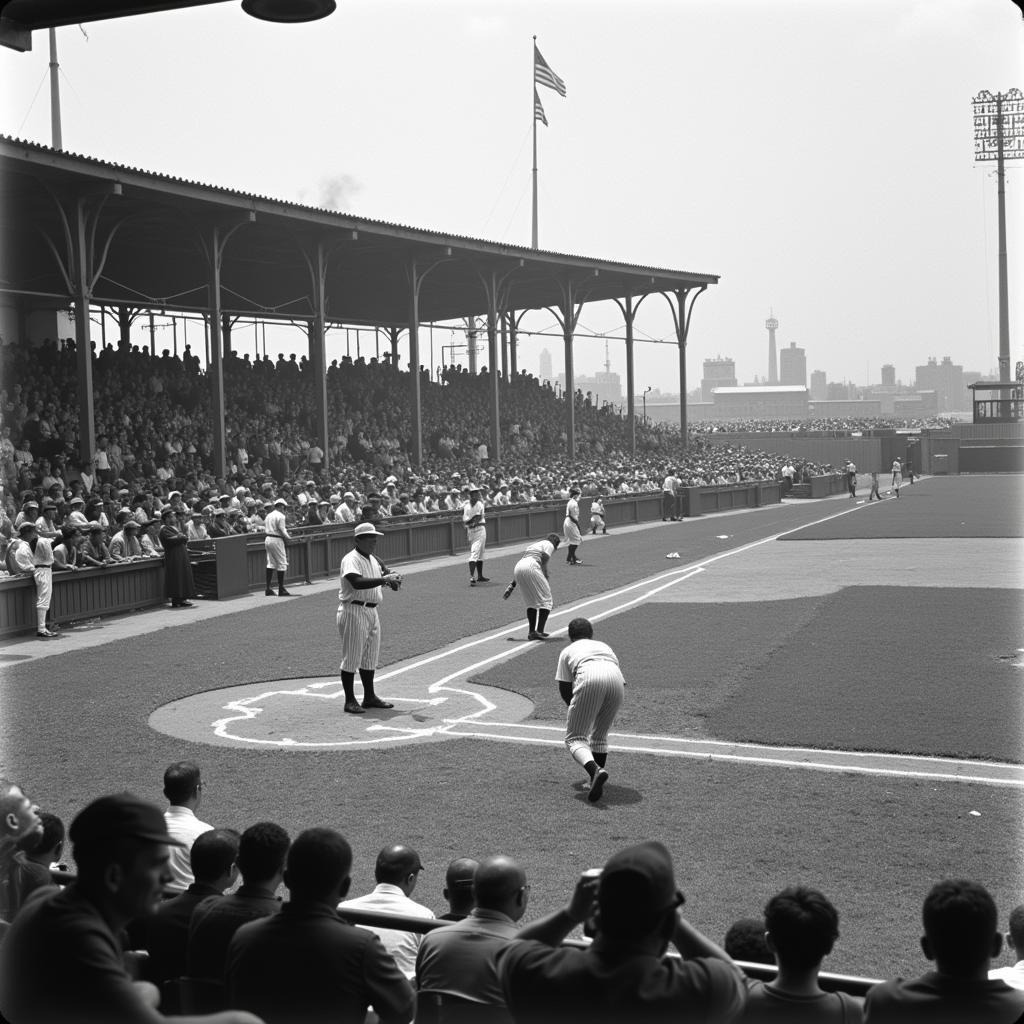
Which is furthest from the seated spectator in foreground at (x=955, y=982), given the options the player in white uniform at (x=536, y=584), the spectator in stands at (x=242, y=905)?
the player in white uniform at (x=536, y=584)

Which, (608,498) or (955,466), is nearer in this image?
(608,498)

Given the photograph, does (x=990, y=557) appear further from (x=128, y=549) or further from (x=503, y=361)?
(x=503, y=361)

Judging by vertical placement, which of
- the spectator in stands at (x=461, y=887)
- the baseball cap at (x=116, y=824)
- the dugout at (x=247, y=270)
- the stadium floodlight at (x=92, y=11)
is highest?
the dugout at (x=247, y=270)

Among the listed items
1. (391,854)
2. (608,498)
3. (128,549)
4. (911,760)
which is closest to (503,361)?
(608,498)

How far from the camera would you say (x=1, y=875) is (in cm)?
509

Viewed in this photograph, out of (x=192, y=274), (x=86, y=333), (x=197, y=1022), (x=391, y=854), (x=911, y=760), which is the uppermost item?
(x=192, y=274)

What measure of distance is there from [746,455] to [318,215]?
1551 inches

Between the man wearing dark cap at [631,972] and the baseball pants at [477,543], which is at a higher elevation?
the man wearing dark cap at [631,972]

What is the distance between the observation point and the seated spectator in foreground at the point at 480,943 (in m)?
3.97

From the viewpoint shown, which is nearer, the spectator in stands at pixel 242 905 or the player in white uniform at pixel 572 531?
the spectator in stands at pixel 242 905

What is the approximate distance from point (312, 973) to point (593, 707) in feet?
20.7

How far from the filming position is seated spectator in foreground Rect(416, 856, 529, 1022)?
3.97 meters

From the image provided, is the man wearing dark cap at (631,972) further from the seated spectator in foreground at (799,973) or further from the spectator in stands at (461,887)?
the spectator in stands at (461,887)

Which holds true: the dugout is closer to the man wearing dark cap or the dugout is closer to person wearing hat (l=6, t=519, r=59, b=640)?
person wearing hat (l=6, t=519, r=59, b=640)
